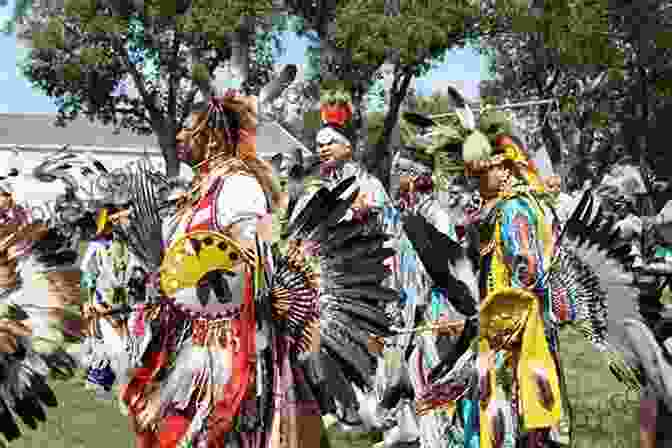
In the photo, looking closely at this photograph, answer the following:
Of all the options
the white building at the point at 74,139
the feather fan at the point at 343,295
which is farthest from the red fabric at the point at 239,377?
the white building at the point at 74,139

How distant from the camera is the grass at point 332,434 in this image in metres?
6.72

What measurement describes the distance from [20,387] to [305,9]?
25238 millimetres

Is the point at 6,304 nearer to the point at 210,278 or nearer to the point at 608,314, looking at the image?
the point at 210,278

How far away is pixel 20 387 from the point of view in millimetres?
4555

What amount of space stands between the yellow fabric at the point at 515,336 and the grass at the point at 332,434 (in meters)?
1.49

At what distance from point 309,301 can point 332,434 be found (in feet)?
8.95

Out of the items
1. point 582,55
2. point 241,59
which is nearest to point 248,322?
point 241,59

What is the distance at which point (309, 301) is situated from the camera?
14.5ft

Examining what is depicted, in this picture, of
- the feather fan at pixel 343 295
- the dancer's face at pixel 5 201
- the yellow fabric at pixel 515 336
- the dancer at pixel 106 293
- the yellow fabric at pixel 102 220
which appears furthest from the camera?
the yellow fabric at pixel 102 220

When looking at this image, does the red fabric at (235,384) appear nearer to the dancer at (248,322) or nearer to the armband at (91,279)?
the dancer at (248,322)

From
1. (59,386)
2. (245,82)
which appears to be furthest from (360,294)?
(59,386)

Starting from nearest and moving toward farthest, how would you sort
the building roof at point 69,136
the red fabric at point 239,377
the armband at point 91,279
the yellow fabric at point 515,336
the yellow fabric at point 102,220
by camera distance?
the red fabric at point 239,377 < the yellow fabric at point 515,336 < the armband at point 91,279 < the yellow fabric at point 102,220 < the building roof at point 69,136

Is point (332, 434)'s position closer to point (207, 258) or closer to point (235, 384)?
point (235, 384)

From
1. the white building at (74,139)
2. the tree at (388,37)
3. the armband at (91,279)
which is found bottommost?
the armband at (91,279)
